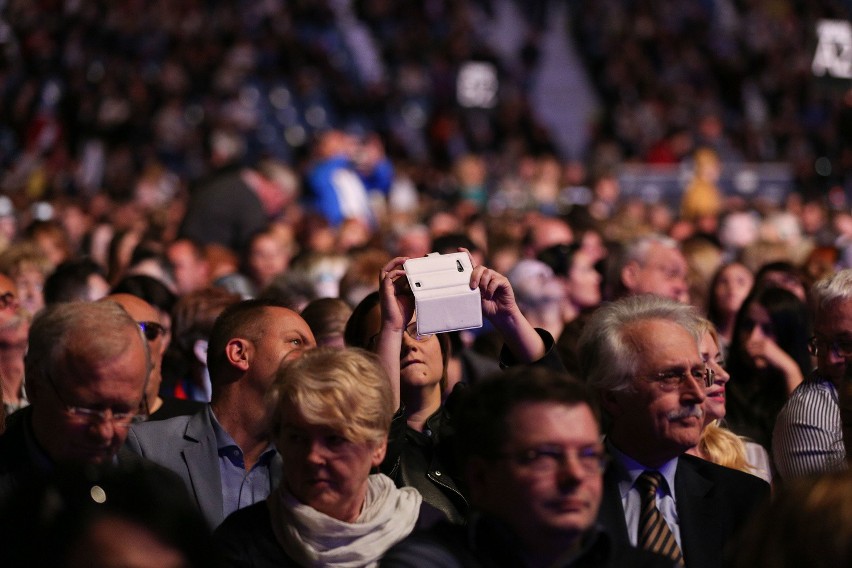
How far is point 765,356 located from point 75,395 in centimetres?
343

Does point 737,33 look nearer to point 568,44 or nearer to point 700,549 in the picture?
point 568,44

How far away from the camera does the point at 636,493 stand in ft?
12.9

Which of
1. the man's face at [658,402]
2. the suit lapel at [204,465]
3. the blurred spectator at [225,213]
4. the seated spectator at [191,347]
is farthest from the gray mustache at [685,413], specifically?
the blurred spectator at [225,213]

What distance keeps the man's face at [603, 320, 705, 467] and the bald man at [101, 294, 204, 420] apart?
6.01ft

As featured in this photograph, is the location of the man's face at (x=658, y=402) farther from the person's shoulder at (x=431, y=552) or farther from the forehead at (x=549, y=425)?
the person's shoulder at (x=431, y=552)

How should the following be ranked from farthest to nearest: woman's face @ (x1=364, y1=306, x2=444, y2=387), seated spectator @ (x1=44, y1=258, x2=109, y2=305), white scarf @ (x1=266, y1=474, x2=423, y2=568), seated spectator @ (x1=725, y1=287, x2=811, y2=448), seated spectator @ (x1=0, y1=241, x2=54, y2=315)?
seated spectator @ (x1=0, y1=241, x2=54, y2=315)
seated spectator @ (x1=44, y1=258, x2=109, y2=305)
seated spectator @ (x1=725, y1=287, x2=811, y2=448)
woman's face @ (x1=364, y1=306, x2=444, y2=387)
white scarf @ (x1=266, y1=474, x2=423, y2=568)

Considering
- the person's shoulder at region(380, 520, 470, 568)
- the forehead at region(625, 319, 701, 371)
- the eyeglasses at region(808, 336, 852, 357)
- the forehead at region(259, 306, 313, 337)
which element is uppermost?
the forehead at region(259, 306, 313, 337)

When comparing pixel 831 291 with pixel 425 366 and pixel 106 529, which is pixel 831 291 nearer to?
pixel 425 366

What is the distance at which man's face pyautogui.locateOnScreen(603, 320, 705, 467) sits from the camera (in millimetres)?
3922

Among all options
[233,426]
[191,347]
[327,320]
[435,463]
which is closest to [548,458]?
[435,463]

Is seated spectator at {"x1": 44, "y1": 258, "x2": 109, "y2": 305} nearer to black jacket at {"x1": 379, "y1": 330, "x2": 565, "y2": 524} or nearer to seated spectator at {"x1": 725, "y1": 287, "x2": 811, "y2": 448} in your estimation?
black jacket at {"x1": 379, "y1": 330, "x2": 565, "y2": 524}

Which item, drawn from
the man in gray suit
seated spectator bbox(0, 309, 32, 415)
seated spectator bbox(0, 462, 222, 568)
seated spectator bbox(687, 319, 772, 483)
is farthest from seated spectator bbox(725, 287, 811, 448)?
seated spectator bbox(0, 462, 222, 568)

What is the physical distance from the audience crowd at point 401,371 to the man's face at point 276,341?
0.01 m

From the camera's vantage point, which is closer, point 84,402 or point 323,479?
point 323,479
